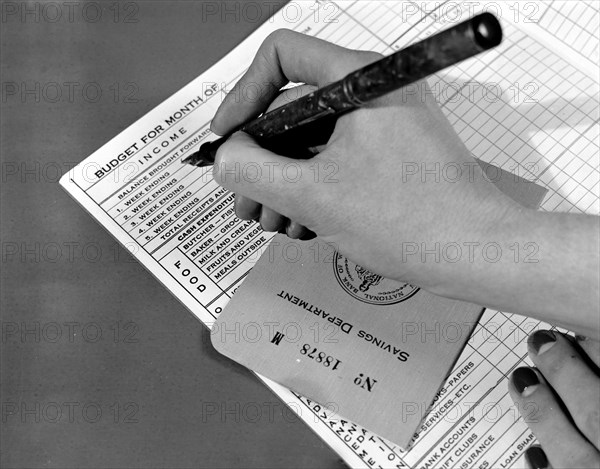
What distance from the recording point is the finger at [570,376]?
1.93 feet

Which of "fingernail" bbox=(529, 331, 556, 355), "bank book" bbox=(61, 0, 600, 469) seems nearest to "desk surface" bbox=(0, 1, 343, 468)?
"bank book" bbox=(61, 0, 600, 469)

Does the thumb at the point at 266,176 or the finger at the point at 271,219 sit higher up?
the thumb at the point at 266,176

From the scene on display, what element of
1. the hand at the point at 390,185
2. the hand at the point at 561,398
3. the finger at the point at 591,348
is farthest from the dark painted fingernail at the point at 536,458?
the hand at the point at 390,185

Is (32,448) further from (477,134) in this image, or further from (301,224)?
(477,134)

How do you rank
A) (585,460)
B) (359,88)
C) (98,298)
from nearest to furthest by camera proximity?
1. (359,88)
2. (585,460)
3. (98,298)

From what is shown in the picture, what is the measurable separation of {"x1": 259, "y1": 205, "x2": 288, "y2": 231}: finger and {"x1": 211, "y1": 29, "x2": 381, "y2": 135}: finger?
0.11 metres

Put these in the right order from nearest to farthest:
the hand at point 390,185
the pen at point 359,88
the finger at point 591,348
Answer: the pen at point 359,88, the hand at point 390,185, the finger at point 591,348

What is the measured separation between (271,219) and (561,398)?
1.11 ft

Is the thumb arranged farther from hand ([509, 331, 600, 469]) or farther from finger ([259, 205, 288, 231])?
hand ([509, 331, 600, 469])

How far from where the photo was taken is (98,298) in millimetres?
677

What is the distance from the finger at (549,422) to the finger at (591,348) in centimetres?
5

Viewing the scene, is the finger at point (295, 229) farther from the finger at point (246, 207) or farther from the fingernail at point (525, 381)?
the fingernail at point (525, 381)

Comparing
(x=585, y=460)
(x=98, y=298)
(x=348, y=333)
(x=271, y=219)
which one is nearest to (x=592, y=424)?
(x=585, y=460)

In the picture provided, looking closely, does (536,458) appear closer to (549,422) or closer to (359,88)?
(549,422)
